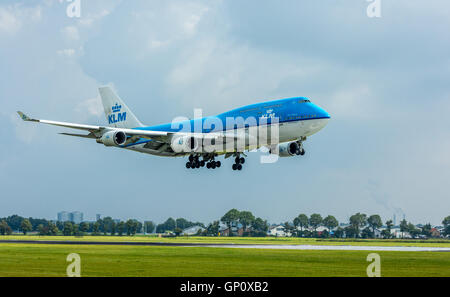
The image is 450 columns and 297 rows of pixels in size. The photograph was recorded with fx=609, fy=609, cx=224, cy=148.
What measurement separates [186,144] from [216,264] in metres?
25.0

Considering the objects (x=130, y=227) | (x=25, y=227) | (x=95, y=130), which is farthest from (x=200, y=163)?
(x=25, y=227)

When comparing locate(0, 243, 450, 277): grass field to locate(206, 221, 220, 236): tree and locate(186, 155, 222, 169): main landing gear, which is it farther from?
locate(206, 221, 220, 236): tree

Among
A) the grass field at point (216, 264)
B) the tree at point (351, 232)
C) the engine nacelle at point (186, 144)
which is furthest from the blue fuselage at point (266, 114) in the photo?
the tree at point (351, 232)

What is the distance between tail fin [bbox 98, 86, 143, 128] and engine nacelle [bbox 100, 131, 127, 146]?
20.2 metres

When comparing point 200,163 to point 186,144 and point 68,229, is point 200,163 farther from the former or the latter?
point 68,229

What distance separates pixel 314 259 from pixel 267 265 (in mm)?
8040

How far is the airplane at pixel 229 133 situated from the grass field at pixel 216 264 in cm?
1379

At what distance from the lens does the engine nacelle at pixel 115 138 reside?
70250 mm

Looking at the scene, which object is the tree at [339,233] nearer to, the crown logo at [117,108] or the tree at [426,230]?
the tree at [426,230]
